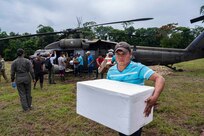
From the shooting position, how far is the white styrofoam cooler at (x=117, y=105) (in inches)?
54.5

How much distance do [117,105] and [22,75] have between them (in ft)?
12.8

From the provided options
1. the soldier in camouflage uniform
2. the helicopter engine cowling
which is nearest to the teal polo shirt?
the soldier in camouflage uniform

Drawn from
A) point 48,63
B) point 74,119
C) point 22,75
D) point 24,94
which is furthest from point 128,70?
point 48,63

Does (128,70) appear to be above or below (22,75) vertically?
above

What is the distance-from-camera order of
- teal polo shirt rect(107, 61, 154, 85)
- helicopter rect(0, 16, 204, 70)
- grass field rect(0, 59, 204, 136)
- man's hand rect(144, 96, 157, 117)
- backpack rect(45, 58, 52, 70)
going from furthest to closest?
helicopter rect(0, 16, 204, 70) → backpack rect(45, 58, 52, 70) → grass field rect(0, 59, 204, 136) → teal polo shirt rect(107, 61, 154, 85) → man's hand rect(144, 96, 157, 117)

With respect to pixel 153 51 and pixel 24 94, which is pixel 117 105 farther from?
pixel 153 51

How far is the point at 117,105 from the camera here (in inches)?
56.5

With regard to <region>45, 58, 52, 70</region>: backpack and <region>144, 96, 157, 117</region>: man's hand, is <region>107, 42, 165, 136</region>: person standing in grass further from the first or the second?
<region>45, 58, 52, 70</region>: backpack

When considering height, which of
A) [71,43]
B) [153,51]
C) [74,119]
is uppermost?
[71,43]

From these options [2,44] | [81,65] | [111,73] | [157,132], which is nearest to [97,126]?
[157,132]

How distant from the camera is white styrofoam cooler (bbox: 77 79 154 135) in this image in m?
1.38

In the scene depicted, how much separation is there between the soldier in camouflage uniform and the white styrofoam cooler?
352 cm

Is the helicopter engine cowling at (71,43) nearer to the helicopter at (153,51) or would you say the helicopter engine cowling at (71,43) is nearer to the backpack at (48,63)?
the helicopter at (153,51)

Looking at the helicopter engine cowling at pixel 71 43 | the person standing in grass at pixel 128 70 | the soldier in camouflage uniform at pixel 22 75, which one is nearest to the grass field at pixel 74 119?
the soldier in camouflage uniform at pixel 22 75
